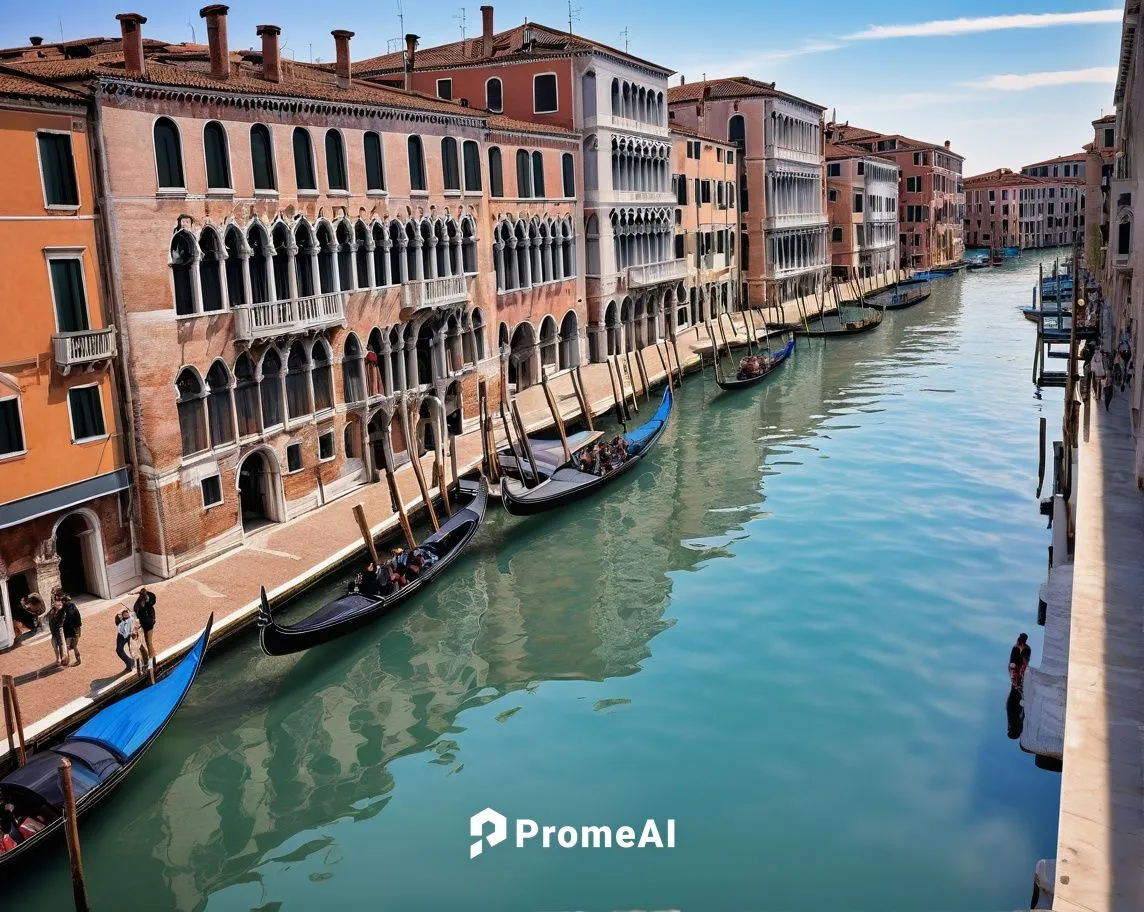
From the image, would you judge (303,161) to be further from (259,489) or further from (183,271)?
(259,489)

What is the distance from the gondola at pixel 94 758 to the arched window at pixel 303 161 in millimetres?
8782

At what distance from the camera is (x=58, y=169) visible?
44.8ft

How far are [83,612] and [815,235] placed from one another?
42.8m

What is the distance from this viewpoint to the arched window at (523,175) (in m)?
26.0

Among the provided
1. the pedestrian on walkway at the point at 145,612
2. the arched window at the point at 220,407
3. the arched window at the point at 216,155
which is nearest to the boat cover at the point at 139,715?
the pedestrian on walkway at the point at 145,612

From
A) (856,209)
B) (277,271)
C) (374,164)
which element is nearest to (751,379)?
(374,164)

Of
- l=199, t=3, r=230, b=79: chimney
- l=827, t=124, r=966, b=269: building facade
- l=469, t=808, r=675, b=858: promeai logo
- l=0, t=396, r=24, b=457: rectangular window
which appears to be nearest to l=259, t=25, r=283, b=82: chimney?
l=199, t=3, r=230, b=79: chimney

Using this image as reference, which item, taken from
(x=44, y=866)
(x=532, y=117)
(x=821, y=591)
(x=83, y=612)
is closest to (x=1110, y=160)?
(x=532, y=117)

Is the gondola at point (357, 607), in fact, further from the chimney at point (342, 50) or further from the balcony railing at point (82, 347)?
the chimney at point (342, 50)

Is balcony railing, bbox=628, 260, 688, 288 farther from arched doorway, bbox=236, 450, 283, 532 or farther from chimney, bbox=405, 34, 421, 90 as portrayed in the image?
arched doorway, bbox=236, 450, 283, 532

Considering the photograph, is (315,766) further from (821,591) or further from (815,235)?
(815,235)

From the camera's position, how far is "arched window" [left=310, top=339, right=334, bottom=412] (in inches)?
730

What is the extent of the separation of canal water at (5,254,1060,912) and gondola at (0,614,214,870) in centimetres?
44

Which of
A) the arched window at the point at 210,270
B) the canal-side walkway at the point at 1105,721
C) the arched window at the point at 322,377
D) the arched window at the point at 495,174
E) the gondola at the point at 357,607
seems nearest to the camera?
the canal-side walkway at the point at 1105,721
